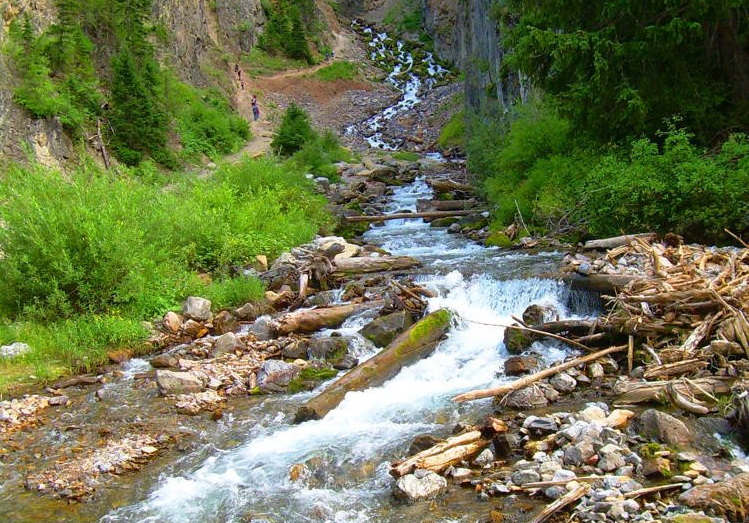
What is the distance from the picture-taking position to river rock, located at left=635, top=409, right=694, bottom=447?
535 centimetres

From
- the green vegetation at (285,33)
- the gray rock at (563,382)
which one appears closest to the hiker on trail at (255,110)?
the green vegetation at (285,33)

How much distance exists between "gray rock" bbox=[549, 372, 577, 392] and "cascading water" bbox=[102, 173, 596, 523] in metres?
0.77

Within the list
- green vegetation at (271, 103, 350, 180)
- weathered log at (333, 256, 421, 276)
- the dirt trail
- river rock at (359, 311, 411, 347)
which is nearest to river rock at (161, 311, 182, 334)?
river rock at (359, 311, 411, 347)

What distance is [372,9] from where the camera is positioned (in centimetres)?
6888

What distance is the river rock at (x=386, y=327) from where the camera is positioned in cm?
931

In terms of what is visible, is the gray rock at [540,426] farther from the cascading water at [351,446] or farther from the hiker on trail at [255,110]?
the hiker on trail at [255,110]

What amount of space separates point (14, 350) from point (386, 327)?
542 cm

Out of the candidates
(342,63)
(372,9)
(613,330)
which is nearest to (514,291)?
(613,330)

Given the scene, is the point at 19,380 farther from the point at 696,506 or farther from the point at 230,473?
the point at 696,506

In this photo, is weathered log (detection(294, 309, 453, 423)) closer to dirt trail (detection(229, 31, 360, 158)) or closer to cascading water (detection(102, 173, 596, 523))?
cascading water (detection(102, 173, 596, 523))

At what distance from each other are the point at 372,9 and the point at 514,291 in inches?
2568

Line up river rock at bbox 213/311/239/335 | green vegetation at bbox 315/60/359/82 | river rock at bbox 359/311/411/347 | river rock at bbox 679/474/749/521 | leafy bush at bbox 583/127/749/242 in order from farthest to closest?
1. green vegetation at bbox 315/60/359/82
2. river rock at bbox 213/311/239/335
3. leafy bush at bbox 583/127/749/242
4. river rock at bbox 359/311/411/347
5. river rock at bbox 679/474/749/521

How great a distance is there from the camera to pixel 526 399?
6652 mm

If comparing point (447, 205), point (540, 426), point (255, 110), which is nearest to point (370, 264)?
point (447, 205)
